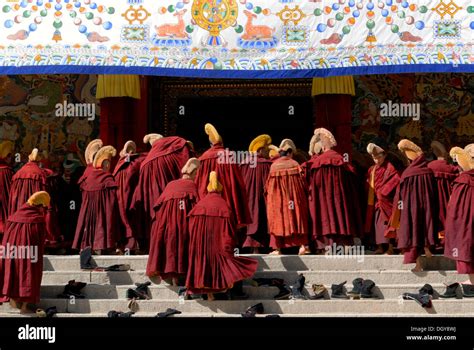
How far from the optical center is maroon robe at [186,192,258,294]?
12703 mm

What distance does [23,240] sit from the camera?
1320 cm

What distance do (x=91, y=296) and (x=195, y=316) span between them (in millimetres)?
1288

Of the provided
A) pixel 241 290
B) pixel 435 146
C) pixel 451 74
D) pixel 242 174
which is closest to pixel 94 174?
pixel 242 174

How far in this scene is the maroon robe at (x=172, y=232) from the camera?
13.1 meters

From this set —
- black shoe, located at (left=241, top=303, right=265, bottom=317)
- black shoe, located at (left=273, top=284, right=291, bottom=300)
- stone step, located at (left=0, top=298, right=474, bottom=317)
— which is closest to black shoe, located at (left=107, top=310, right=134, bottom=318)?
stone step, located at (left=0, top=298, right=474, bottom=317)

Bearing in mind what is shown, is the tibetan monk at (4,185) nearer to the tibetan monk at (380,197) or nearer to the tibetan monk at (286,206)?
the tibetan monk at (286,206)

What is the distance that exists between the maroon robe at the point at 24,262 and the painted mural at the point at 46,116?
5011mm

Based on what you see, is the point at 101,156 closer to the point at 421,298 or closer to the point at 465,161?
the point at 465,161

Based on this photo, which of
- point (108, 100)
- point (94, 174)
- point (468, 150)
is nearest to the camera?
point (468, 150)

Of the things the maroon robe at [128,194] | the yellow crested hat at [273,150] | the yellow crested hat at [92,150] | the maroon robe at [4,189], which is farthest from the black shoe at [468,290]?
the maroon robe at [4,189]

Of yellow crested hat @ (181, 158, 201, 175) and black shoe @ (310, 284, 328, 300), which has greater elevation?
yellow crested hat @ (181, 158, 201, 175)

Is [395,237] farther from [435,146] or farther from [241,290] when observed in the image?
[241,290]

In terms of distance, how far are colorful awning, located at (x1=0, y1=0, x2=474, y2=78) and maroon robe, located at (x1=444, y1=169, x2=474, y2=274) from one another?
2174 mm

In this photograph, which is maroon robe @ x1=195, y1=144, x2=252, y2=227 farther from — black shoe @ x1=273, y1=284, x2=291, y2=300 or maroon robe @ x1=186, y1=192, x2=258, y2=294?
black shoe @ x1=273, y1=284, x2=291, y2=300
